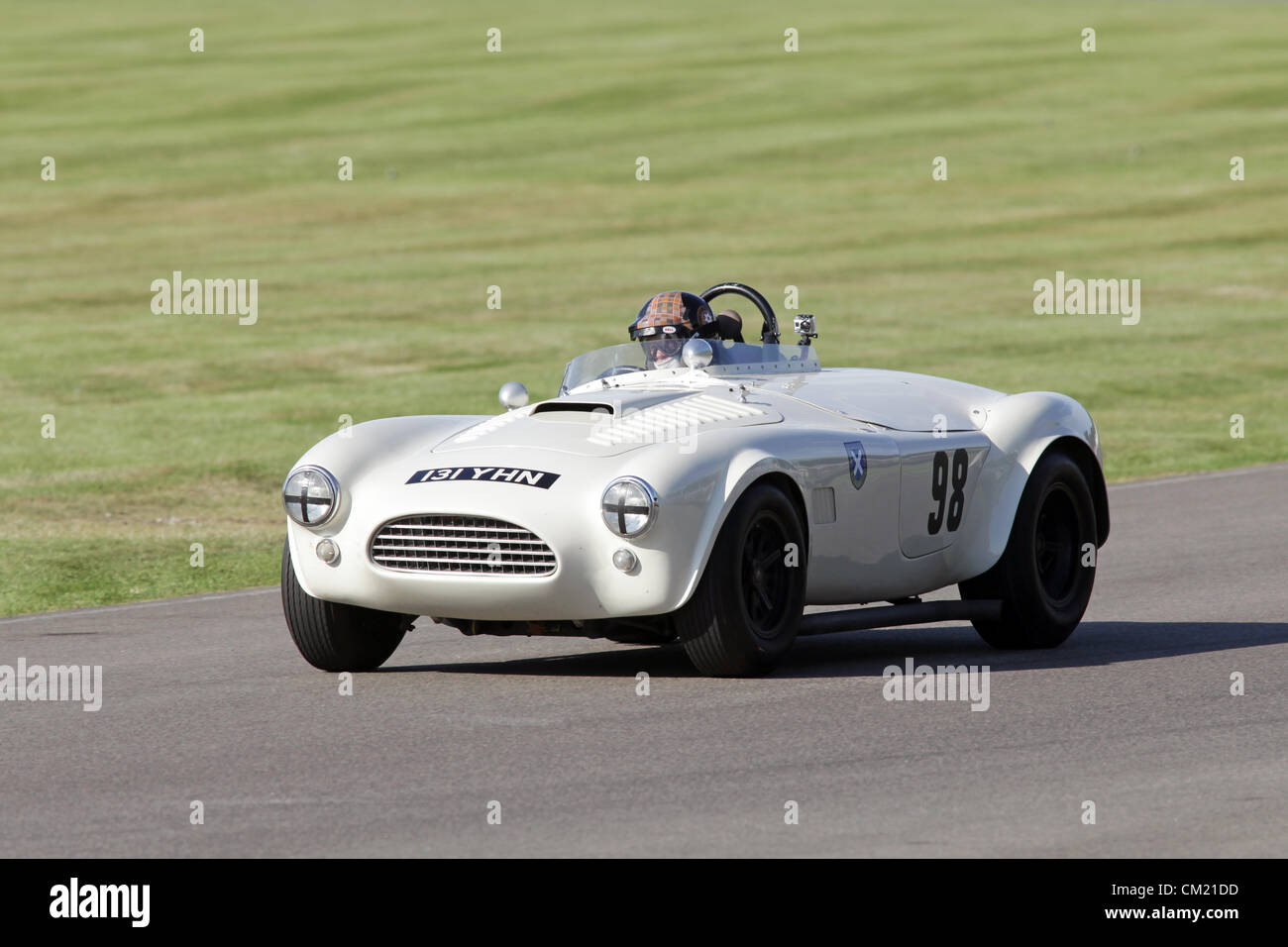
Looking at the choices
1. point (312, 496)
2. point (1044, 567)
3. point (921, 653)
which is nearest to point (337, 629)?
point (312, 496)

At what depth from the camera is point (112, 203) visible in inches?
1465

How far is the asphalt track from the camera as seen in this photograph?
5871mm

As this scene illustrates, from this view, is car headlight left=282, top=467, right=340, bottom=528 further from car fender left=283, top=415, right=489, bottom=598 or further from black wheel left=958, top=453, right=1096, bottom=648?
black wheel left=958, top=453, right=1096, bottom=648

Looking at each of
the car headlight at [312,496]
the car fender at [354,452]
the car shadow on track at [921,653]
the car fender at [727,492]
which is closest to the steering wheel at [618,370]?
the car fender at [354,452]

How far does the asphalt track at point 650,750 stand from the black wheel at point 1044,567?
0.60 feet

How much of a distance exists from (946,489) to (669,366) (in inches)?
55.8

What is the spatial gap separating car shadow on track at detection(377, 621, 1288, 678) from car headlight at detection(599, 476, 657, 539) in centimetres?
91

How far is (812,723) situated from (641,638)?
1209 millimetres

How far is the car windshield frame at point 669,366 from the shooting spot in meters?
9.66

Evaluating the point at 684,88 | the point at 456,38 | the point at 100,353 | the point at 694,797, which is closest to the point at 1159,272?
the point at 100,353

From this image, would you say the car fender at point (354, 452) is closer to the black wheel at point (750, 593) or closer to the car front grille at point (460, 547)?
the car front grille at point (460, 547)

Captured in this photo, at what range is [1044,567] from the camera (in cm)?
978
